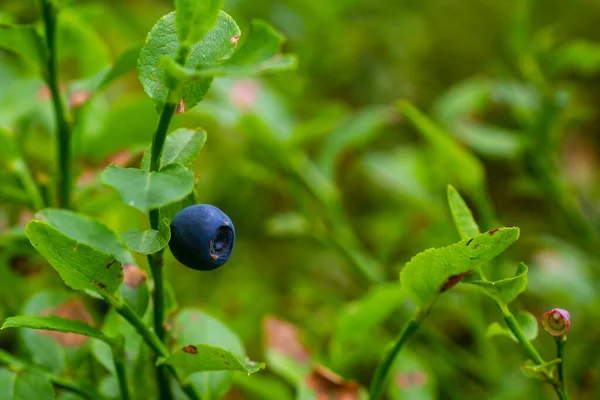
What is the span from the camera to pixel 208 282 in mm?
1451

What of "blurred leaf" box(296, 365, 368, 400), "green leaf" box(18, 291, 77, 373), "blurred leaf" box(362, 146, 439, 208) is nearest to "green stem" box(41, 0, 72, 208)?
"green leaf" box(18, 291, 77, 373)

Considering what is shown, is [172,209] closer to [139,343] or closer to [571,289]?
[139,343]

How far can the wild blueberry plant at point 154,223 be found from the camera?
1.42ft

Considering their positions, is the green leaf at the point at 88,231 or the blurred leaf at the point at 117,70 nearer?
the green leaf at the point at 88,231

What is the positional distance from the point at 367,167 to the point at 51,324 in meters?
0.85

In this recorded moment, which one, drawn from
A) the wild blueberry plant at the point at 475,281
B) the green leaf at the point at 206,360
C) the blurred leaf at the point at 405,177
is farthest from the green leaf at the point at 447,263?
the blurred leaf at the point at 405,177

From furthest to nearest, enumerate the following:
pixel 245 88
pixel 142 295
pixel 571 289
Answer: pixel 245 88
pixel 571 289
pixel 142 295

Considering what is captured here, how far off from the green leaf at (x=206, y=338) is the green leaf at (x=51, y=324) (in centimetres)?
12

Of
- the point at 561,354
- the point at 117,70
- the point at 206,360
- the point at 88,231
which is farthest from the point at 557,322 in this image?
the point at 117,70

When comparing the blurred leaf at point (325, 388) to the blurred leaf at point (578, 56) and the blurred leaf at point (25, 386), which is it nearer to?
the blurred leaf at point (25, 386)

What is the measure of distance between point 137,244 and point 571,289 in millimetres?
865

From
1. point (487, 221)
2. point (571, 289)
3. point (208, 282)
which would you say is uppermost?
point (487, 221)

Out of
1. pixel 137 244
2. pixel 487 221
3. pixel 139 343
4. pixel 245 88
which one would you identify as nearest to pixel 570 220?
pixel 487 221

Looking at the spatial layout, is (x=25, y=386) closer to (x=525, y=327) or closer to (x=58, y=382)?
(x=58, y=382)
